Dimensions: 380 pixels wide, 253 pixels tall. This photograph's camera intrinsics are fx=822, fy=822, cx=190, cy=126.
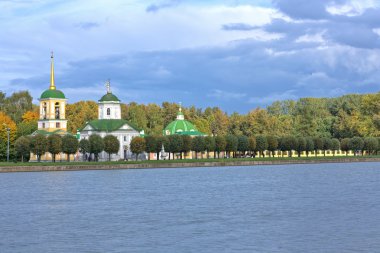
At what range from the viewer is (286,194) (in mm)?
63625

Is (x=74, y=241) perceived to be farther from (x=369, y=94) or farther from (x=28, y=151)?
(x=369, y=94)

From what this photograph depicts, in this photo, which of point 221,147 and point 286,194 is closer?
point 286,194

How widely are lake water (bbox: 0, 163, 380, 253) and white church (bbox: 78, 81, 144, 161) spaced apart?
61074mm

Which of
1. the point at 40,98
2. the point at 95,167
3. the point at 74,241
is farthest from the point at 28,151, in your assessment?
the point at 74,241

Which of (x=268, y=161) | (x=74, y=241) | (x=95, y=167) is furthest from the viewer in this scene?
(x=268, y=161)

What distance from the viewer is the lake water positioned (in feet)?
117

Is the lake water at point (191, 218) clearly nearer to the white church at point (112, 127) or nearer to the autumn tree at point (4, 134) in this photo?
the autumn tree at point (4, 134)

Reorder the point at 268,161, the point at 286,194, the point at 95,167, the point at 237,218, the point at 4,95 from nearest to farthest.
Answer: the point at 237,218
the point at 286,194
the point at 95,167
the point at 268,161
the point at 4,95

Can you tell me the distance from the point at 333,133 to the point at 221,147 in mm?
41810

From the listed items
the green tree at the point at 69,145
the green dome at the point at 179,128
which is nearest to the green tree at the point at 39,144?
the green tree at the point at 69,145

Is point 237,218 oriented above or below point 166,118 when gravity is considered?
below

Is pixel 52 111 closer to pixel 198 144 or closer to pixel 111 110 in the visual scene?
pixel 111 110

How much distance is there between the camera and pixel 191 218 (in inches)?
1809

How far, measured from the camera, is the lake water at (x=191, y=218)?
35.7 m
